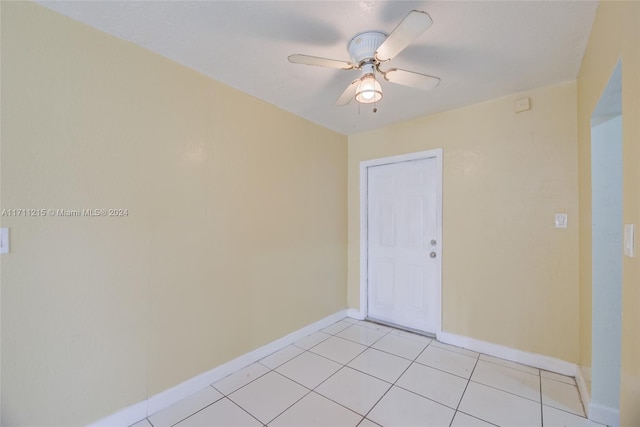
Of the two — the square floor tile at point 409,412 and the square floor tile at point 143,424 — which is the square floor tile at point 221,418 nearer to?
the square floor tile at point 143,424

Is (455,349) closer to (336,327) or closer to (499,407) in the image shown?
(499,407)

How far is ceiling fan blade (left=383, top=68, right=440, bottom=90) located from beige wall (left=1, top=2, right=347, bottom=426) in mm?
1271

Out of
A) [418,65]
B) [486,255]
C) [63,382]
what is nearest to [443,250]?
[486,255]

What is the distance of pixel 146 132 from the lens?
1.74m

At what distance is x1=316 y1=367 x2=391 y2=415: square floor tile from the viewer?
1806mm

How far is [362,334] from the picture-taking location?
114 inches

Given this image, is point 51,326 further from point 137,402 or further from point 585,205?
point 585,205

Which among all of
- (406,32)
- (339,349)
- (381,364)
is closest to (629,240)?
(406,32)

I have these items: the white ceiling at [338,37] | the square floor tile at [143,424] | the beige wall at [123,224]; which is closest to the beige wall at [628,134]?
the white ceiling at [338,37]

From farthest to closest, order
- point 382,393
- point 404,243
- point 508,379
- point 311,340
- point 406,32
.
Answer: point 404,243 < point 311,340 < point 508,379 < point 382,393 < point 406,32

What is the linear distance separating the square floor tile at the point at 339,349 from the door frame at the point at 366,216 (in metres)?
0.69

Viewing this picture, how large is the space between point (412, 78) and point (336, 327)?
8.65 ft

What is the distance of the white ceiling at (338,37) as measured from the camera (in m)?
1.39

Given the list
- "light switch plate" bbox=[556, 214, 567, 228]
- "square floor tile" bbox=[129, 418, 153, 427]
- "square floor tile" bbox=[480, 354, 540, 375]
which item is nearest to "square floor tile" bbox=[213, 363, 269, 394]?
"square floor tile" bbox=[129, 418, 153, 427]
